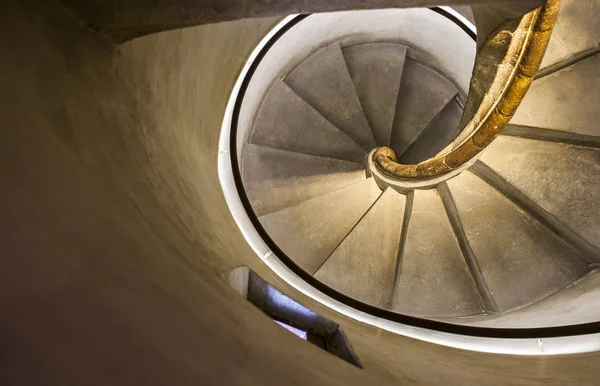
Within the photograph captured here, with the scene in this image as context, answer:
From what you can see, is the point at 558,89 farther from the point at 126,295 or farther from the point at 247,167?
the point at 126,295

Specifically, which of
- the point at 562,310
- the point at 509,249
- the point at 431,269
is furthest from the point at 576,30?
the point at 431,269

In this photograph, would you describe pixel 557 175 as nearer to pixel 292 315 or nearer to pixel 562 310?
pixel 562 310

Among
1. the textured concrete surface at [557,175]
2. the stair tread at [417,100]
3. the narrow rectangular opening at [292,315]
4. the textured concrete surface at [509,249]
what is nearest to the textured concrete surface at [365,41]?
the stair tread at [417,100]

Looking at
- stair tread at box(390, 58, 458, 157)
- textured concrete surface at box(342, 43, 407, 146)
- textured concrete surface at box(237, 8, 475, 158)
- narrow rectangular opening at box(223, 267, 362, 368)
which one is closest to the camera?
narrow rectangular opening at box(223, 267, 362, 368)

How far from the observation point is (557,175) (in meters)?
3.74

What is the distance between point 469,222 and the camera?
4078 millimetres

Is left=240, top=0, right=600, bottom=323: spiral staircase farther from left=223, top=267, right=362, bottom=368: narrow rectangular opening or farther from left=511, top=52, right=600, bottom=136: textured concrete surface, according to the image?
left=223, top=267, right=362, bottom=368: narrow rectangular opening

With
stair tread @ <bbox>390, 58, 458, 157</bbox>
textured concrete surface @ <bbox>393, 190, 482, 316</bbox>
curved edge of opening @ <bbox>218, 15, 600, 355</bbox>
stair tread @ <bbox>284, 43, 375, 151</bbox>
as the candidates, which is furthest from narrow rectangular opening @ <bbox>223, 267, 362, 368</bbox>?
stair tread @ <bbox>390, 58, 458, 157</bbox>

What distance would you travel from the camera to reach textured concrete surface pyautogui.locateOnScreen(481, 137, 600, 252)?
3.63 metres

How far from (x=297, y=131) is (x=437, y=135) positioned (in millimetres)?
1700

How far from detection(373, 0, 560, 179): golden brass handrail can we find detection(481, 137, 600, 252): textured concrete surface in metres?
0.56

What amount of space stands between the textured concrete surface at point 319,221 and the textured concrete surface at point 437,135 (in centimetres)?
109

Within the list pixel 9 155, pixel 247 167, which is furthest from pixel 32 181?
pixel 247 167

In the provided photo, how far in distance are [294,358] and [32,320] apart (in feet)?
3.25
